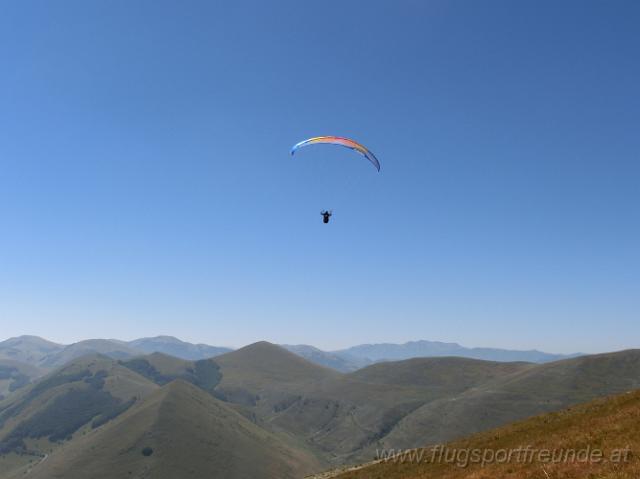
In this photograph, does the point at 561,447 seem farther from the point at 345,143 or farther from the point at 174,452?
the point at 174,452

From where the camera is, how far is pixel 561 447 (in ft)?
81.8

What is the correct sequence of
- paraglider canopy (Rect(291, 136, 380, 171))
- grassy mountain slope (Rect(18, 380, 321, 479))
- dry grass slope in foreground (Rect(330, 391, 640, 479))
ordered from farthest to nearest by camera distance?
grassy mountain slope (Rect(18, 380, 321, 479)), paraglider canopy (Rect(291, 136, 380, 171)), dry grass slope in foreground (Rect(330, 391, 640, 479))

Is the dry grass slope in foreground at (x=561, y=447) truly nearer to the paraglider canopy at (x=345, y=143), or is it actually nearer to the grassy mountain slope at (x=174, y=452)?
the paraglider canopy at (x=345, y=143)

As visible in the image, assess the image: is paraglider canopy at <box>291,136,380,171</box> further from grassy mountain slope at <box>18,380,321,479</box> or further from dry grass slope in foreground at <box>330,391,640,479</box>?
grassy mountain slope at <box>18,380,321,479</box>

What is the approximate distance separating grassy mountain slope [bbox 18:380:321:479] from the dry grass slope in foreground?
419 feet

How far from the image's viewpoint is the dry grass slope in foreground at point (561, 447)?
19750 millimetres

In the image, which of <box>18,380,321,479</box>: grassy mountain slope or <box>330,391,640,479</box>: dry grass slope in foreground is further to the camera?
<box>18,380,321,479</box>: grassy mountain slope

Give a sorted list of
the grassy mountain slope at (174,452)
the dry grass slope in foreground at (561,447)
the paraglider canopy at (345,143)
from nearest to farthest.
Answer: the dry grass slope in foreground at (561,447) < the paraglider canopy at (345,143) < the grassy mountain slope at (174,452)

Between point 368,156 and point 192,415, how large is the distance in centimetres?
16541

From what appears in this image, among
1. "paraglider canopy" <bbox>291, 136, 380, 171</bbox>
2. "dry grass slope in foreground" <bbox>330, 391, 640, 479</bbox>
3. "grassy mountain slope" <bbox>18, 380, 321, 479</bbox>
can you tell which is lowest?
"grassy mountain slope" <bbox>18, 380, 321, 479</bbox>

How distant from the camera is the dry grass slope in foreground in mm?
19750

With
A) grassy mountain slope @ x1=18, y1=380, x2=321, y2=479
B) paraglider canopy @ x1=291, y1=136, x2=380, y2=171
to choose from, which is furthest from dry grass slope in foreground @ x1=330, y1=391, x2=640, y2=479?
grassy mountain slope @ x1=18, y1=380, x2=321, y2=479

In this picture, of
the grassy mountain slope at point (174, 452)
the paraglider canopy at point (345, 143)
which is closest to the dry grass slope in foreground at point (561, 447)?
the paraglider canopy at point (345, 143)

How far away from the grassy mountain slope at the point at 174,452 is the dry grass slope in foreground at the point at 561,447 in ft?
419
